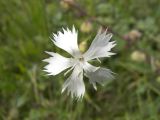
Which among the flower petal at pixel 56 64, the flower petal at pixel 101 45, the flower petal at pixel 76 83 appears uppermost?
the flower petal at pixel 101 45

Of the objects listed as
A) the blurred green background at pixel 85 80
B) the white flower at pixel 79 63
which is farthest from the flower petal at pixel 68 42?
the blurred green background at pixel 85 80

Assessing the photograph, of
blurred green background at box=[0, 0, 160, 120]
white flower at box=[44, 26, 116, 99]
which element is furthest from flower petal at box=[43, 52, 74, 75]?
blurred green background at box=[0, 0, 160, 120]

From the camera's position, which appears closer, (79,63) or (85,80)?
(79,63)

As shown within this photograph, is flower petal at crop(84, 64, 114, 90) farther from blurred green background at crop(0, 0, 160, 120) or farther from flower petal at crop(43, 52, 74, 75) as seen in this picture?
blurred green background at crop(0, 0, 160, 120)

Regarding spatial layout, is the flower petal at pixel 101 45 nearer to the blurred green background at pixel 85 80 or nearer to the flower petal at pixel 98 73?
the flower petal at pixel 98 73

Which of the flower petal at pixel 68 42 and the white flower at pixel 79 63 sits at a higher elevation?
the flower petal at pixel 68 42

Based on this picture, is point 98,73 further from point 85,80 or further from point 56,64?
point 85,80

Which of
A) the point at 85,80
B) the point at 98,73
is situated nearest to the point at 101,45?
the point at 98,73
